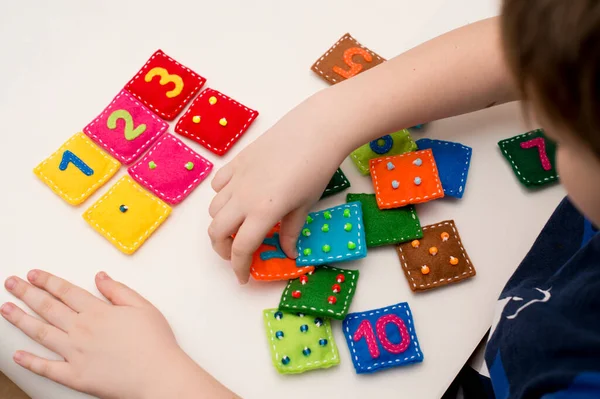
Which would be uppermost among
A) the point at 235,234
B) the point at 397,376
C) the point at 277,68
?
the point at 277,68

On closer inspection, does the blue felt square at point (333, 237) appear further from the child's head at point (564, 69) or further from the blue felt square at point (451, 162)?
Answer: the child's head at point (564, 69)

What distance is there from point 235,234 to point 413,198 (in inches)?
8.7

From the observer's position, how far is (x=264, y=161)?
0.66 meters

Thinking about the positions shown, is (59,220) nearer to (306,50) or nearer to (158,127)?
(158,127)

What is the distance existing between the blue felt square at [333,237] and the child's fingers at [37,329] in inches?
10.9

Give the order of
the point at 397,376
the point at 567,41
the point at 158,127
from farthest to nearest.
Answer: the point at 158,127
the point at 397,376
the point at 567,41

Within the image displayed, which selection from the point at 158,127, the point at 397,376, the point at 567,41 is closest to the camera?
the point at 567,41

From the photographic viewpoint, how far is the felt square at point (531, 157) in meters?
0.71

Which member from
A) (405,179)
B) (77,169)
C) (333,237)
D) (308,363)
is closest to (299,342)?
(308,363)

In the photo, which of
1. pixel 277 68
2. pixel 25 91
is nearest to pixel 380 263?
pixel 277 68

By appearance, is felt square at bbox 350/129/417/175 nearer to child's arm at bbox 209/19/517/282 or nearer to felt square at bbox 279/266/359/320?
child's arm at bbox 209/19/517/282

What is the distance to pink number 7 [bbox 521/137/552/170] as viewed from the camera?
2.36 ft

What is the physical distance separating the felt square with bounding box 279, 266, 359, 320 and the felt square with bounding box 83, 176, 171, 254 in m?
0.19

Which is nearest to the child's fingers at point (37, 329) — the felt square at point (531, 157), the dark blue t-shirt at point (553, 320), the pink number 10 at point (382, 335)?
the pink number 10 at point (382, 335)
